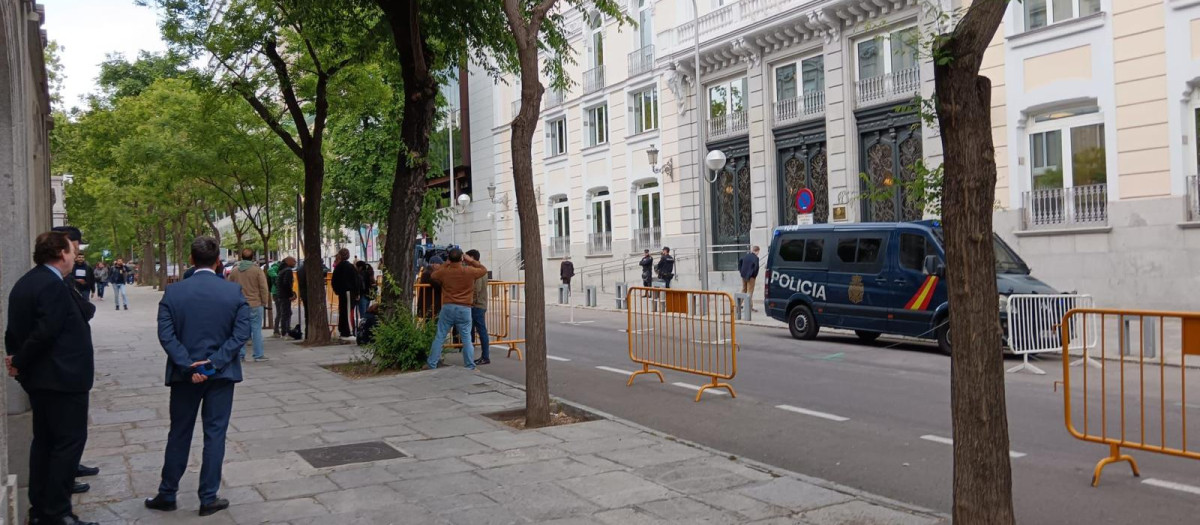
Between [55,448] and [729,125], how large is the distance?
26.3 metres

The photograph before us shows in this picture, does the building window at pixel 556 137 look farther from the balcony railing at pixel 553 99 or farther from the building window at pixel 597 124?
the building window at pixel 597 124

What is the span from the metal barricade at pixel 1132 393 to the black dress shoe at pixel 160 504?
591cm

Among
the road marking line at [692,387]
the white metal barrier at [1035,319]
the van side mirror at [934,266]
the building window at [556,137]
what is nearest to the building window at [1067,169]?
the van side mirror at [934,266]

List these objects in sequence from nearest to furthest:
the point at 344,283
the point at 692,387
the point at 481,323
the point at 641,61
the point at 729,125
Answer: the point at 692,387, the point at 481,323, the point at 344,283, the point at 729,125, the point at 641,61

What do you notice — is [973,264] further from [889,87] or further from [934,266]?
[889,87]

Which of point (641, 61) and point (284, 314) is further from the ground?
point (641, 61)

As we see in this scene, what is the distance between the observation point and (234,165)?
26375mm

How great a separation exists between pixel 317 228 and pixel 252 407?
7662 millimetres

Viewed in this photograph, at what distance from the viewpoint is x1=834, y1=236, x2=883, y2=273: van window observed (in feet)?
50.8

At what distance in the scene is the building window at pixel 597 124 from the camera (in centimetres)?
3662

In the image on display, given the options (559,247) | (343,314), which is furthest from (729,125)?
(343,314)

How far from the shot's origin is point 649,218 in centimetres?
3388

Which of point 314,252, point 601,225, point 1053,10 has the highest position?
point 1053,10

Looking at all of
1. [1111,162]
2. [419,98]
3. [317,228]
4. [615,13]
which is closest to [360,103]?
[317,228]
